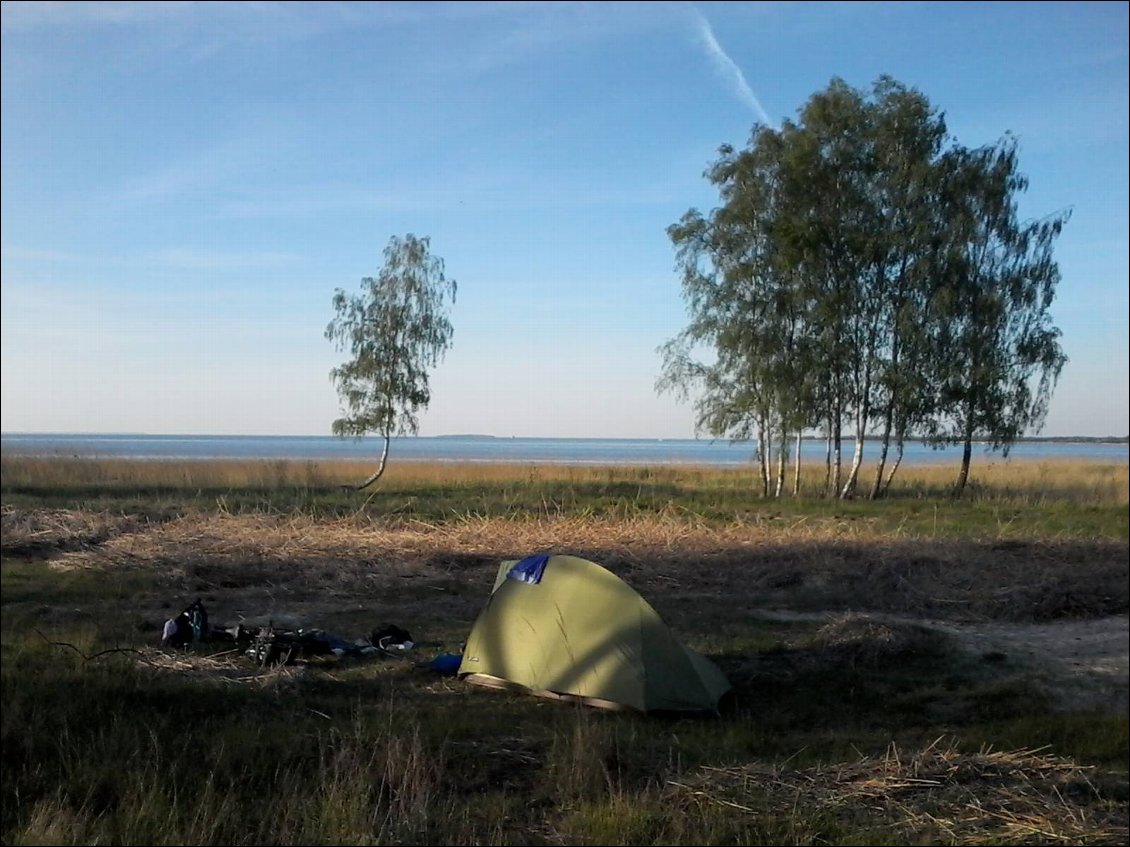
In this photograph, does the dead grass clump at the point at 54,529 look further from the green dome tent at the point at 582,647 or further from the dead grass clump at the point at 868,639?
the dead grass clump at the point at 868,639

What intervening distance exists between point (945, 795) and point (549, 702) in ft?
10.1

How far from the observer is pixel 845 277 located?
2588 cm

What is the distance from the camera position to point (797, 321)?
25.9 meters

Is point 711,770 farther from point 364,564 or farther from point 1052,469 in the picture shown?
point 1052,469

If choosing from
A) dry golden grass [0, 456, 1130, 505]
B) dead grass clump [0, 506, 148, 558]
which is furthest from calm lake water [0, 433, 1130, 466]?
dead grass clump [0, 506, 148, 558]

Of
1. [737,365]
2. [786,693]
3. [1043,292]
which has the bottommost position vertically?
[786,693]

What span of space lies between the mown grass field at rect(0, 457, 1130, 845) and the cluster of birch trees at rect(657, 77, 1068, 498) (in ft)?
29.5

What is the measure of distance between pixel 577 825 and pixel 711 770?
106 centimetres

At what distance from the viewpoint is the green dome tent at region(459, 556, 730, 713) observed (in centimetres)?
710

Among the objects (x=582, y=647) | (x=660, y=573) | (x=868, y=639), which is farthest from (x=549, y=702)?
(x=660, y=573)

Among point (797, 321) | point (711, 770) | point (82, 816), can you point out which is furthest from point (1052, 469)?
point (82, 816)

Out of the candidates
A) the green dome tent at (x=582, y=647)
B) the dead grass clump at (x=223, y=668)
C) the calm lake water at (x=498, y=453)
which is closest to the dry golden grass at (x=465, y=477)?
the calm lake water at (x=498, y=453)

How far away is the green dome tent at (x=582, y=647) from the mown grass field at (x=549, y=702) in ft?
0.60

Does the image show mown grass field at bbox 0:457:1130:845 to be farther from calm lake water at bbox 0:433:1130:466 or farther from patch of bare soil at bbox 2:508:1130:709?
calm lake water at bbox 0:433:1130:466
